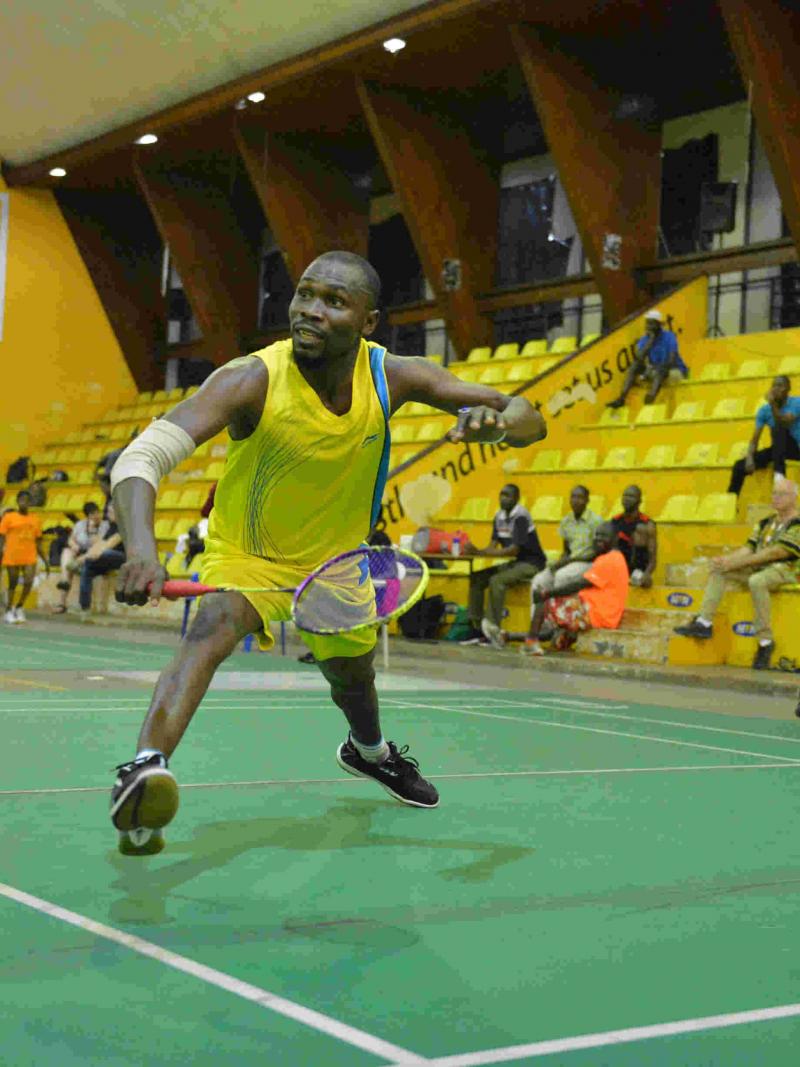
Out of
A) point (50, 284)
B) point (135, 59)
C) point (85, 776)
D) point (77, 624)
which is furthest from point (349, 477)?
point (50, 284)

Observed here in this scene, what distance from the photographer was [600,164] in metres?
21.9

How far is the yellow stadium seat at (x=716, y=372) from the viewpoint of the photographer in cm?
1949

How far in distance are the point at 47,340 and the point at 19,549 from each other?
36.7 feet

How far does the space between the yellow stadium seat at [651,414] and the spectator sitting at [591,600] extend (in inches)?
157

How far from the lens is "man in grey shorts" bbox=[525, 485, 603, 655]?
50.0ft

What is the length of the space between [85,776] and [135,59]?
20.3 metres

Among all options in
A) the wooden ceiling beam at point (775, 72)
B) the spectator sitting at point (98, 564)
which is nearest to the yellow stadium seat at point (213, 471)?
the spectator sitting at point (98, 564)

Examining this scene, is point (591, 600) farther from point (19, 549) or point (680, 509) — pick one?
point (19, 549)

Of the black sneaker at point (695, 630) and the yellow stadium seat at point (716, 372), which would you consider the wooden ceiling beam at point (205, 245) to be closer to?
the yellow stadium seat at point (716, 372)

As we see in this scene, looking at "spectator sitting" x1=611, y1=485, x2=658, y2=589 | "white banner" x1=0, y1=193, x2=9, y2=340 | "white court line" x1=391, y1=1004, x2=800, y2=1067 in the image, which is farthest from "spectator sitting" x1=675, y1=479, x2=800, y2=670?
"white banner" x1=0, y1=193, x2=9, y2=340

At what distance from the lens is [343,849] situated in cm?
497

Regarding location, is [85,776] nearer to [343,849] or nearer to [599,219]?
[343,849]

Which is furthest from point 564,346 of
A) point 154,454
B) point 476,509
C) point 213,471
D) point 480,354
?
point 154,454

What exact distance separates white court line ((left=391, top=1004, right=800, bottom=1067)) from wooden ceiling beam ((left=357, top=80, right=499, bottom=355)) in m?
21.3
